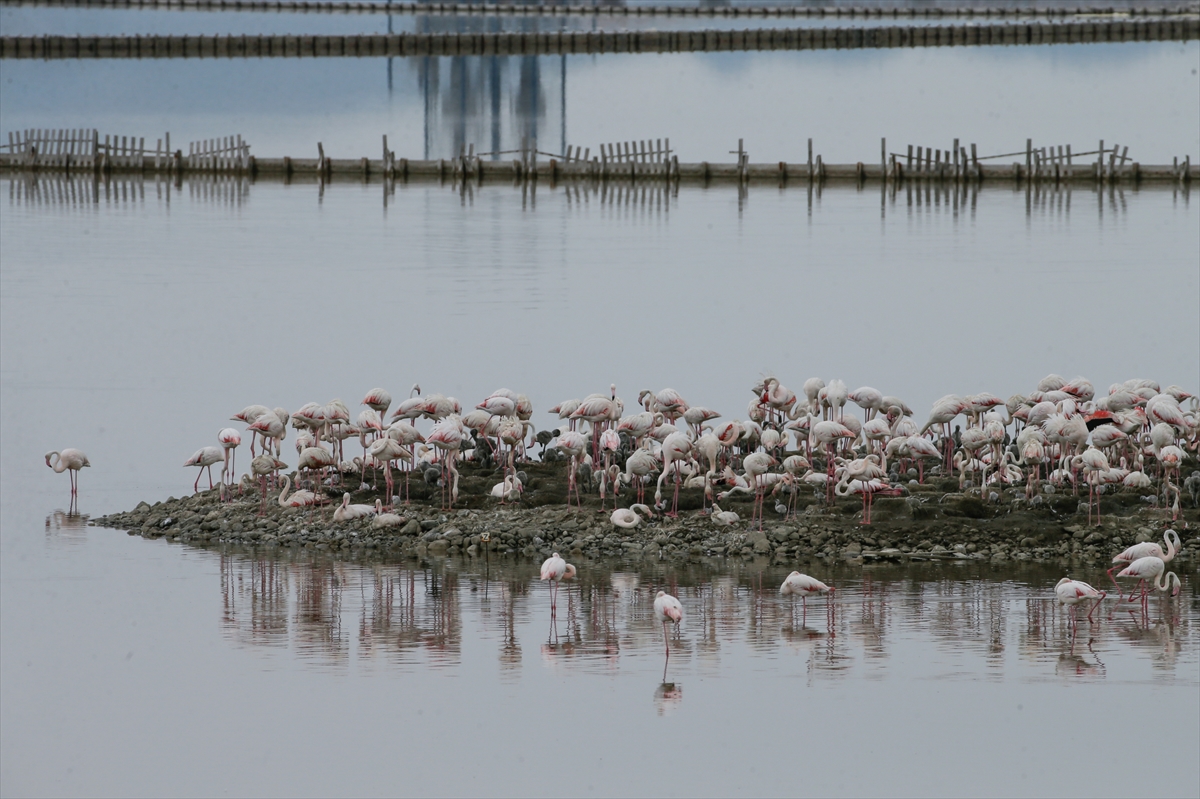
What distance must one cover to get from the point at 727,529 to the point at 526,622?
2.62 m

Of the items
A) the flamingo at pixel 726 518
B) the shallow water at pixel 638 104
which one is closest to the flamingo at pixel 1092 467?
the flamingo at pixel 726 518

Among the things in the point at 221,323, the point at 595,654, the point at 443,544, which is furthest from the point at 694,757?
the point at 221,323

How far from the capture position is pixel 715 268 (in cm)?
3625

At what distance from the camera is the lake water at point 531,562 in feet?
32.1

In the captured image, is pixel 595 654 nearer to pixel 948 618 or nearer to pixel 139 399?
pixel 948 618

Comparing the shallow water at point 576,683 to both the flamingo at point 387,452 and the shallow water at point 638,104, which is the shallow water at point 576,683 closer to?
the flamingo at point 387,452

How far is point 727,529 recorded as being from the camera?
1431cm

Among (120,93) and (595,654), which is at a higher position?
(120,93)

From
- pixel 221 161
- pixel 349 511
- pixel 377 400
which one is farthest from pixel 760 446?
pixel 221 161

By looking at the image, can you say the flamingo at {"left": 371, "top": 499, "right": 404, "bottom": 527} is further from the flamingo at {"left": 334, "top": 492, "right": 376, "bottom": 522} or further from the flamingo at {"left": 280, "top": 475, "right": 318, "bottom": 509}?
the flamingo at {"left": 280, "top": 475, "right": 318, "bottom": 509}

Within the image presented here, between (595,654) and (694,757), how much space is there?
1.90 metres

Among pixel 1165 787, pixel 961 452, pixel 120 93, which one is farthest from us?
pixel 120 93

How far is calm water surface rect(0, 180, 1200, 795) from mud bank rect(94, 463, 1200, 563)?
33cm

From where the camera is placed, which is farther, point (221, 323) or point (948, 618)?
point (221, 323)
